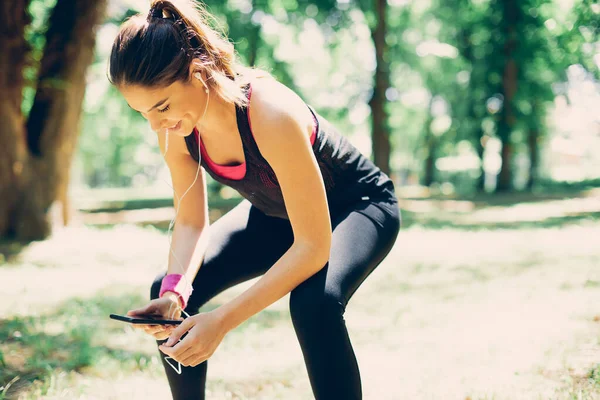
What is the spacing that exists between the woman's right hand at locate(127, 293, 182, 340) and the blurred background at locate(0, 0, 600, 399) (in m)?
0.87

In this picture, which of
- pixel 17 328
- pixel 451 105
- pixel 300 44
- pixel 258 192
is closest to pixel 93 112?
pixel 300 44

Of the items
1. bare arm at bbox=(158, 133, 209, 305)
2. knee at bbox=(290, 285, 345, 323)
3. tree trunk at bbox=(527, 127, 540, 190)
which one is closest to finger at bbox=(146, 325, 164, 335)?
bare arm at bbox=(158, 133, 209, 305)

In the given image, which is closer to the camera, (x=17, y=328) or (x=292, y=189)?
(x=292, y=189)

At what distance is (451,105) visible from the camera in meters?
24.3

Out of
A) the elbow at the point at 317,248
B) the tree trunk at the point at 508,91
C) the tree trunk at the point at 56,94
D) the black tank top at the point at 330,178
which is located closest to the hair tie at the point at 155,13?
the black tank top at the point at 330,178

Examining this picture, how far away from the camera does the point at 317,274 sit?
181cm

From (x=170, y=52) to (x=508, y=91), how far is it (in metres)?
19.4

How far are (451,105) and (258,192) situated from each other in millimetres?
23497

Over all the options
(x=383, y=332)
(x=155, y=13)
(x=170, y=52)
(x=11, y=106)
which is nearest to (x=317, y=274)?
(x=170, y=52)

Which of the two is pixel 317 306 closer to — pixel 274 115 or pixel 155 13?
pixel 274 115

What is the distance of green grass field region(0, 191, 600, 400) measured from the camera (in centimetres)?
288

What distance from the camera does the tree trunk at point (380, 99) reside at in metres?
15.7

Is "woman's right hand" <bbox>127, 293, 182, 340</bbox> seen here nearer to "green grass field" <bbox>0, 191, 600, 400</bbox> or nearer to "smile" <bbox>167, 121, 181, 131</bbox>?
"smile" <bbox>167, 121, 181, 131</bbox>

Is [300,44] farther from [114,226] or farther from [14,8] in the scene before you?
[14,8]
